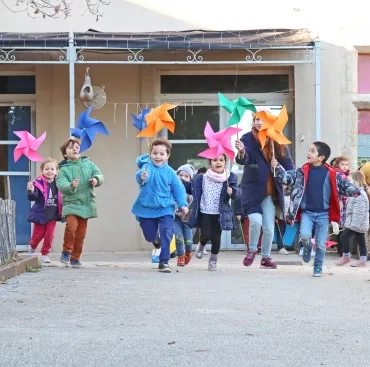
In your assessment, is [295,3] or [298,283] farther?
[295,3]

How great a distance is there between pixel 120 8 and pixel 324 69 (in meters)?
3.36

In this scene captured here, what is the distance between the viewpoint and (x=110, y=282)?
931 cm

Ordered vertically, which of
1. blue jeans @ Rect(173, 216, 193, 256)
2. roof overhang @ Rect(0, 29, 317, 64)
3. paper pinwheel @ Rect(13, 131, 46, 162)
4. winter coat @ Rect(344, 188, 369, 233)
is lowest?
blue jeans @ Rect(173, 216, 193, 256)

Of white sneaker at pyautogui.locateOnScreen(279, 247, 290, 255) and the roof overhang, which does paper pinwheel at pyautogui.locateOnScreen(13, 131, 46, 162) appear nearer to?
the roof overhang

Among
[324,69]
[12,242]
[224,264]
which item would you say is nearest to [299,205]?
[224,264]

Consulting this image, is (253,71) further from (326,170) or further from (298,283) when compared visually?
(298,283)

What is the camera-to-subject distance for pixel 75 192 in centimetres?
1106

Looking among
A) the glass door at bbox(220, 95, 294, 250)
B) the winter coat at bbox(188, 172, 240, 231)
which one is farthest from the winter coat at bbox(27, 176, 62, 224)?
the glass door at bbox(220, 95, 294, 250)

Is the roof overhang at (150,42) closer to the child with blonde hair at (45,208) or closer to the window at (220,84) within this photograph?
the window at (220,84)

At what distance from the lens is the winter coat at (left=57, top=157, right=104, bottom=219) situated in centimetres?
1103

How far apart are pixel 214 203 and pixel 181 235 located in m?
0.89

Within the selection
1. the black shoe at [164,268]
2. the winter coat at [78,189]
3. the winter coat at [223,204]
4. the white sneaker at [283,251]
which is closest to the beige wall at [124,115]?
the white sneaker at [283,251]

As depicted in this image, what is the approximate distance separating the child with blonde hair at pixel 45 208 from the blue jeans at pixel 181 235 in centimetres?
161

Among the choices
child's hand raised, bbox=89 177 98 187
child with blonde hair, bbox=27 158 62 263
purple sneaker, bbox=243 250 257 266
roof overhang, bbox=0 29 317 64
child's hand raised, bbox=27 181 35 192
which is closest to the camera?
purple sneaker, bbox=243 250 257 266
